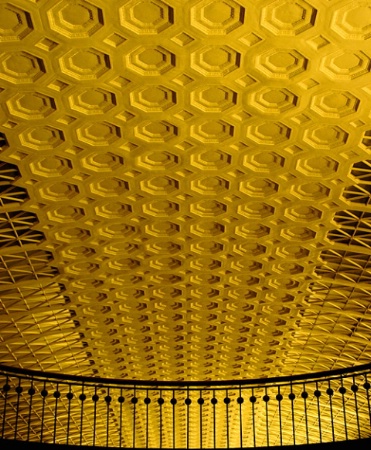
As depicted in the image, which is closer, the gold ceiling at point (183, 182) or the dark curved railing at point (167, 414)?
the gold ceiling at point (183, 182)

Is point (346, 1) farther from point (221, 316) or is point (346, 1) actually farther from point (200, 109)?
point (221, 316)

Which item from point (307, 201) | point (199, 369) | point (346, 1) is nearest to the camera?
point (346, 1)

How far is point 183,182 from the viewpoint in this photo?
70.7ft

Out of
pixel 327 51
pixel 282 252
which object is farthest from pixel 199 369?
pixel 327 51

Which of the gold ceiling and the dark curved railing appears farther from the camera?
the dark curved railing

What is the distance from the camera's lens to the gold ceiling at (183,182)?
15.4 m

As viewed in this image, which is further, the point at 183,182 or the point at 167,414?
the point at 167,414

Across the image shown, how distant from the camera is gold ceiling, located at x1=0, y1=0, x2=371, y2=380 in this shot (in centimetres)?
1536

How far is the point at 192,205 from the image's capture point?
23031 mm

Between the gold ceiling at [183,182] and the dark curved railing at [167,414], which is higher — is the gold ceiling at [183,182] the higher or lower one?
the higher one

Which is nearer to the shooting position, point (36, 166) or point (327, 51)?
point (327, 51)

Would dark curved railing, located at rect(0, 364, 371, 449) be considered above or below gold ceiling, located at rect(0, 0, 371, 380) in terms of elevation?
below

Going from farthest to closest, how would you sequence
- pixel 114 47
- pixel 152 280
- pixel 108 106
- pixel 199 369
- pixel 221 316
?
pixel 199 369
pixel 221 316
pixel 152 280
pixel 108 106
pixel 114 47

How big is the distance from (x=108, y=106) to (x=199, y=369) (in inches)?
913
